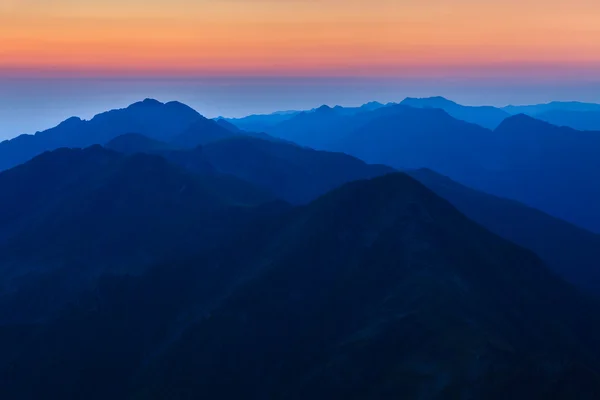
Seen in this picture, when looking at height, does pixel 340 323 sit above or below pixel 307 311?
below

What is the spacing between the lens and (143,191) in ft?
562

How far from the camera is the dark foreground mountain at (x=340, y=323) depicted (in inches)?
2970

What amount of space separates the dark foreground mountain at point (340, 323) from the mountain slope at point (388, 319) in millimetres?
255

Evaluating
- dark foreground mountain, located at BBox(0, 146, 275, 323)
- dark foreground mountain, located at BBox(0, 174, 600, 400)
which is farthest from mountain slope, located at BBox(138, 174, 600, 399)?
dark foreground mountain, located at BBox(0, 146, 275, 323)

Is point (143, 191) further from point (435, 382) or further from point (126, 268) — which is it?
point (435, 382)

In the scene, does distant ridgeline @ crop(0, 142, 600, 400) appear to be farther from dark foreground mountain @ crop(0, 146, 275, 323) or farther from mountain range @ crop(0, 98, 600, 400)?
dark foreground mountain @ crop(0, 146, 275, 323)

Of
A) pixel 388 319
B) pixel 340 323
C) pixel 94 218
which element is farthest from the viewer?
pixel 94 218

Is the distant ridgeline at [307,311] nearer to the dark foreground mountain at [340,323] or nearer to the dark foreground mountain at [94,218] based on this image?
the dark foreground mountain at [340,323]

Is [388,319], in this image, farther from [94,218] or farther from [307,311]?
[94,218]

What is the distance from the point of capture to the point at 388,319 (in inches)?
3460

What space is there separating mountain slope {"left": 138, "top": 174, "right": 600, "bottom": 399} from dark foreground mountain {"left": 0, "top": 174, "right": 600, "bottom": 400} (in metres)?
0.25

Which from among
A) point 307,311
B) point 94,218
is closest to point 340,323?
point 307,311

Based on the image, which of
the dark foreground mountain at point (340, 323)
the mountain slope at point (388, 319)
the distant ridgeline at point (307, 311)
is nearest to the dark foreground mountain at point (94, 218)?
the distant ridgeline at point (307, 311)

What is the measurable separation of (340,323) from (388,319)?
39.0ft
